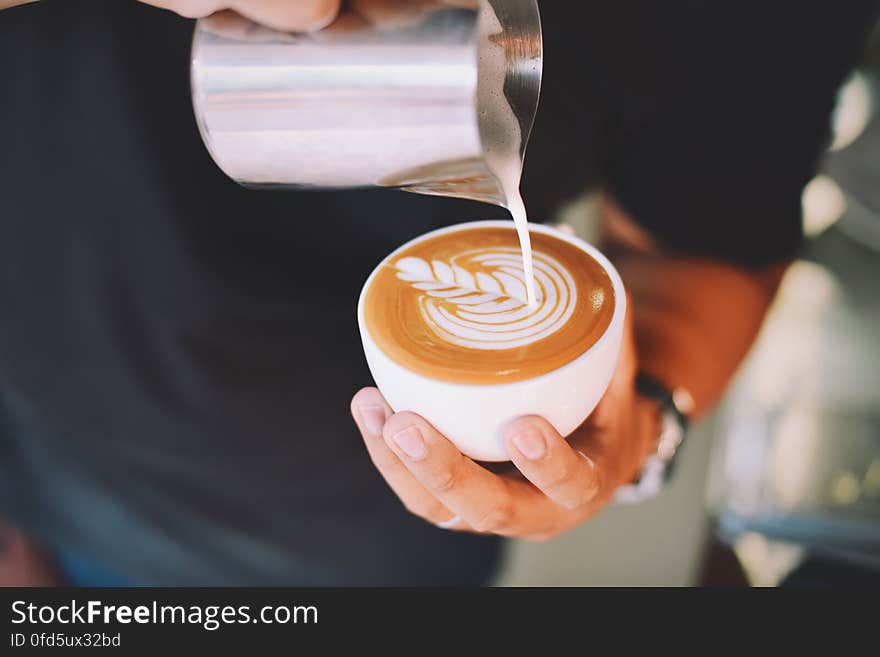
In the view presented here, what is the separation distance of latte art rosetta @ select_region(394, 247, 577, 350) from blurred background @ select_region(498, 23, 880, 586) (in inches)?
29.4

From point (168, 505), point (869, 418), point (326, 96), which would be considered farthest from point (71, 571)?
point (869, 418)

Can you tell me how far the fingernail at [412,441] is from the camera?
0.68 meters

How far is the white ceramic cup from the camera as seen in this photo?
683 mm

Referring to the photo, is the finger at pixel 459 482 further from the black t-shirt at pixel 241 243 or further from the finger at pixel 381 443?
the black t-shirt at pixel 241 243

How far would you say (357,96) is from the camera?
0.58 meters

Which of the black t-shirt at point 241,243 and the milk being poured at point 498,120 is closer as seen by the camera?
the milk being poured at point 498,120

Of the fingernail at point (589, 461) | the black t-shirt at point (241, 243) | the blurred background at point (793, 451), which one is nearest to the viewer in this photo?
the fingernail at point (589, 461)

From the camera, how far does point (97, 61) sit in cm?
88

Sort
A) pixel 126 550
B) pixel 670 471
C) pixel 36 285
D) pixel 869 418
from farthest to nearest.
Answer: pixel 869 418 → pixel 126 550 → pixel 670 471 → pixel 36 285

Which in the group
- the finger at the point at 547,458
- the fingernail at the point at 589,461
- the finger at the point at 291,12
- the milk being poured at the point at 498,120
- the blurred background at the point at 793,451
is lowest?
the blurred background at the point at 793,451

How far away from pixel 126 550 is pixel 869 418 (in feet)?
5.11

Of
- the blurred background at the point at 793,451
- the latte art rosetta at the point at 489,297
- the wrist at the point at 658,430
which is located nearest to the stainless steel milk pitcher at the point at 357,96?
the latte art rosetta at the point at 489,297

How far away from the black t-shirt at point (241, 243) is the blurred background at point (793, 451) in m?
0.39

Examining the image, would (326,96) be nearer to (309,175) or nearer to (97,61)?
(309,175)
